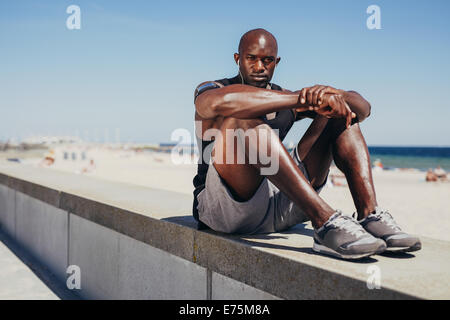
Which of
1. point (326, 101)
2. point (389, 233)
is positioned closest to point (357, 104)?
point (326, 101)

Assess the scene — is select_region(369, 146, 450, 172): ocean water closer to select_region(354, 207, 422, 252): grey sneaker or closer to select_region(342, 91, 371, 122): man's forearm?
select_region(342, 91, 371, 122): man's forearm

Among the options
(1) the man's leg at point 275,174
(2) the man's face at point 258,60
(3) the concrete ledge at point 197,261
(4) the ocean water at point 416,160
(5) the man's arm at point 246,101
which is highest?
(2) the man's face at point 258,60

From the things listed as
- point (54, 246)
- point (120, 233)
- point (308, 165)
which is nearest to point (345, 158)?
point (308, 165)

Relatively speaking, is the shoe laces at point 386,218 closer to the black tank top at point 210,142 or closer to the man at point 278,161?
the man at point 278,161

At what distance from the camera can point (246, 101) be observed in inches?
71.9

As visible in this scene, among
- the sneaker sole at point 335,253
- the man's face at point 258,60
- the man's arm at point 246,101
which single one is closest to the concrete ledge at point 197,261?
the sneaker sole at point 335,253

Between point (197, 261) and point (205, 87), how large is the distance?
89cm

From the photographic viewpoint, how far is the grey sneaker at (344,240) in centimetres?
162

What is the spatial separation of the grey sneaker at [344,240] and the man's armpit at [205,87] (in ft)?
2.94

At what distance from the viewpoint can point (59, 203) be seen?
367 cm

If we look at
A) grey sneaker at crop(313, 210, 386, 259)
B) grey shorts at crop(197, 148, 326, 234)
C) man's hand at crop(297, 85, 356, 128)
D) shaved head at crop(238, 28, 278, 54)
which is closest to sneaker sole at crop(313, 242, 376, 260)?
grey sneaker at crop(313, 210, 386, 259)

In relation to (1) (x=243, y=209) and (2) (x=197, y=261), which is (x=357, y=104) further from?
(2) (x=197, y=261)

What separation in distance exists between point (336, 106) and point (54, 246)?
3011 millimetres

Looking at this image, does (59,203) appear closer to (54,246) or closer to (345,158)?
(54,246)
